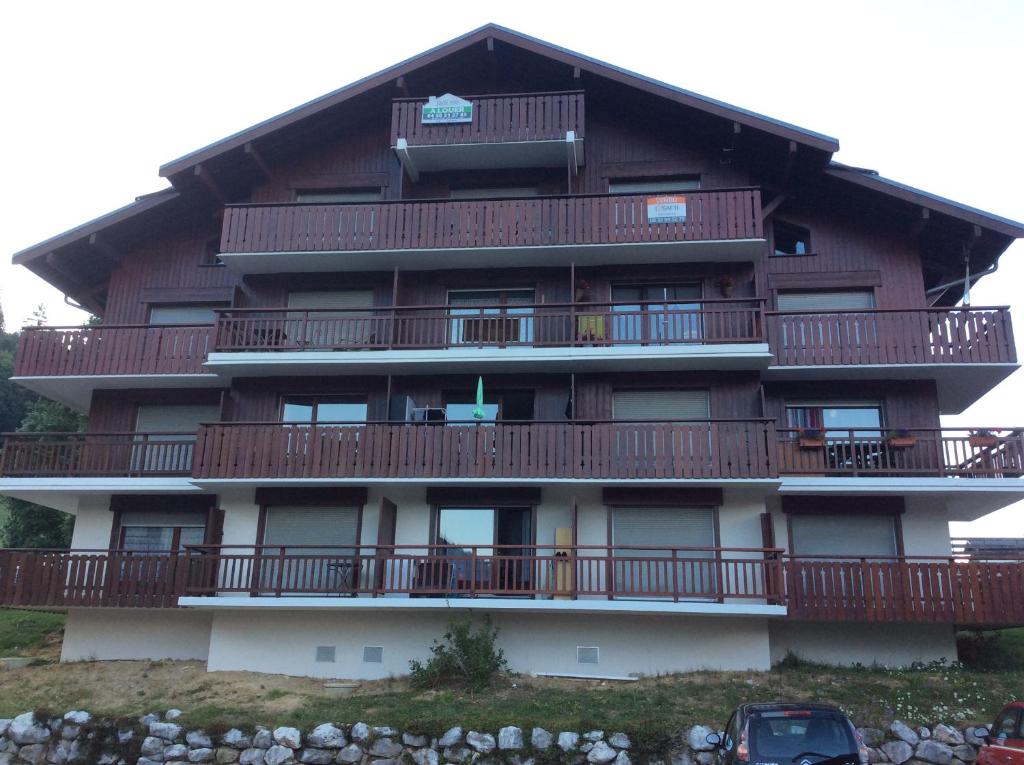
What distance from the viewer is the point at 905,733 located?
16562mm

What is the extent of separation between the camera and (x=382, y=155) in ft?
85.7

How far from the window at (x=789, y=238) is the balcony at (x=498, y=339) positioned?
8.36ft

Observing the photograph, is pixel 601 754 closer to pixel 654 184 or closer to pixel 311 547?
pixel 311 547

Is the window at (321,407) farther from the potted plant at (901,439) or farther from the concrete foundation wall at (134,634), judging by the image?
the potted plant at (901,439)

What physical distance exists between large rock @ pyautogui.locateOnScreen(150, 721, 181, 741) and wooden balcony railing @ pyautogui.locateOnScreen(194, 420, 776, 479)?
5800 mm

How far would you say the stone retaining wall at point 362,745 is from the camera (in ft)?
53.9

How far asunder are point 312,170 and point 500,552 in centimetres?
1173

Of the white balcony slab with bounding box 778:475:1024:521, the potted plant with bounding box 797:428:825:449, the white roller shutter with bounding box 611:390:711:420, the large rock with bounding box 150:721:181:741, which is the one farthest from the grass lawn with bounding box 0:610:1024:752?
the white roller shutter with bounding box 611:390:711:420

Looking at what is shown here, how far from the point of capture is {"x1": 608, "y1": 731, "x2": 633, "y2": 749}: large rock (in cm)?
1659

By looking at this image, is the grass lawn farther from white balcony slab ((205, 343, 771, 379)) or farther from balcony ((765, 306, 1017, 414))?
white balcony slab ((205, 343, 771, 379))

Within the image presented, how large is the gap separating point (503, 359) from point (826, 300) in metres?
8.42

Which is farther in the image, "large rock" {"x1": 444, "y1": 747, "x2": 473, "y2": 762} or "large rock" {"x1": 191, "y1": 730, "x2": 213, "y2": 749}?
"large rock" {"x1": 191, "y1": 730, "x2": 213, "y2": 749}

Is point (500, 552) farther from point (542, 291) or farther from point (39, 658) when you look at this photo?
point (39, 658)

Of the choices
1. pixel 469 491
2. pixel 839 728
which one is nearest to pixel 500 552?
pixel 469 491
